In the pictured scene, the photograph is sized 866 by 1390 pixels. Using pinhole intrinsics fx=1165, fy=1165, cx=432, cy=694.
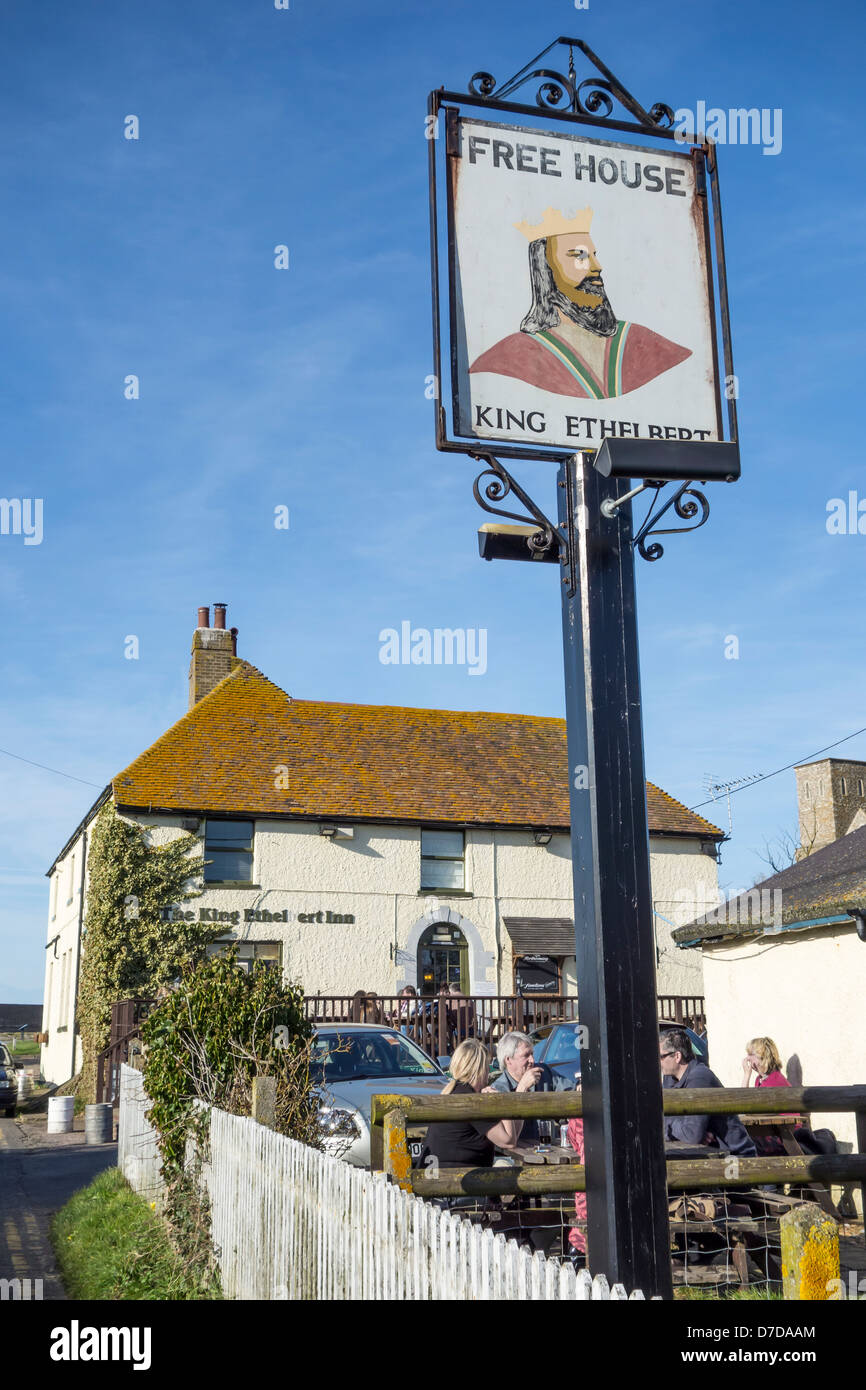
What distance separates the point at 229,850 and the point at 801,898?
16.4 meters

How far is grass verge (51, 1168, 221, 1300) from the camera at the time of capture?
7.38 m

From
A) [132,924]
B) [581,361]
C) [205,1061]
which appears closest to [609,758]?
[581,361]

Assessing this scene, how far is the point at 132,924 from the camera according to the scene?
77.9 ft

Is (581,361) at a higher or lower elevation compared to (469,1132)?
higher

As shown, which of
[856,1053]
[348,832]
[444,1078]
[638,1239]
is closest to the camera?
[638,1239]

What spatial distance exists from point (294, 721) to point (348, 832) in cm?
409

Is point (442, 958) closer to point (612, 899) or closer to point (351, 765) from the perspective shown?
point (351, 765)

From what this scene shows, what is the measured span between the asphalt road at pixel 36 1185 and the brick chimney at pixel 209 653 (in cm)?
1132

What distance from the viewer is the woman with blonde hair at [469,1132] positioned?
719cm

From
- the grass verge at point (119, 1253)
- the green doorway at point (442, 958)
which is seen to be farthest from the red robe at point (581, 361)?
the green doorway at point (442, 958)

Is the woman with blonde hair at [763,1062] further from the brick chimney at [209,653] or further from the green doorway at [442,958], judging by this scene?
the brick chimney at [209,653]
